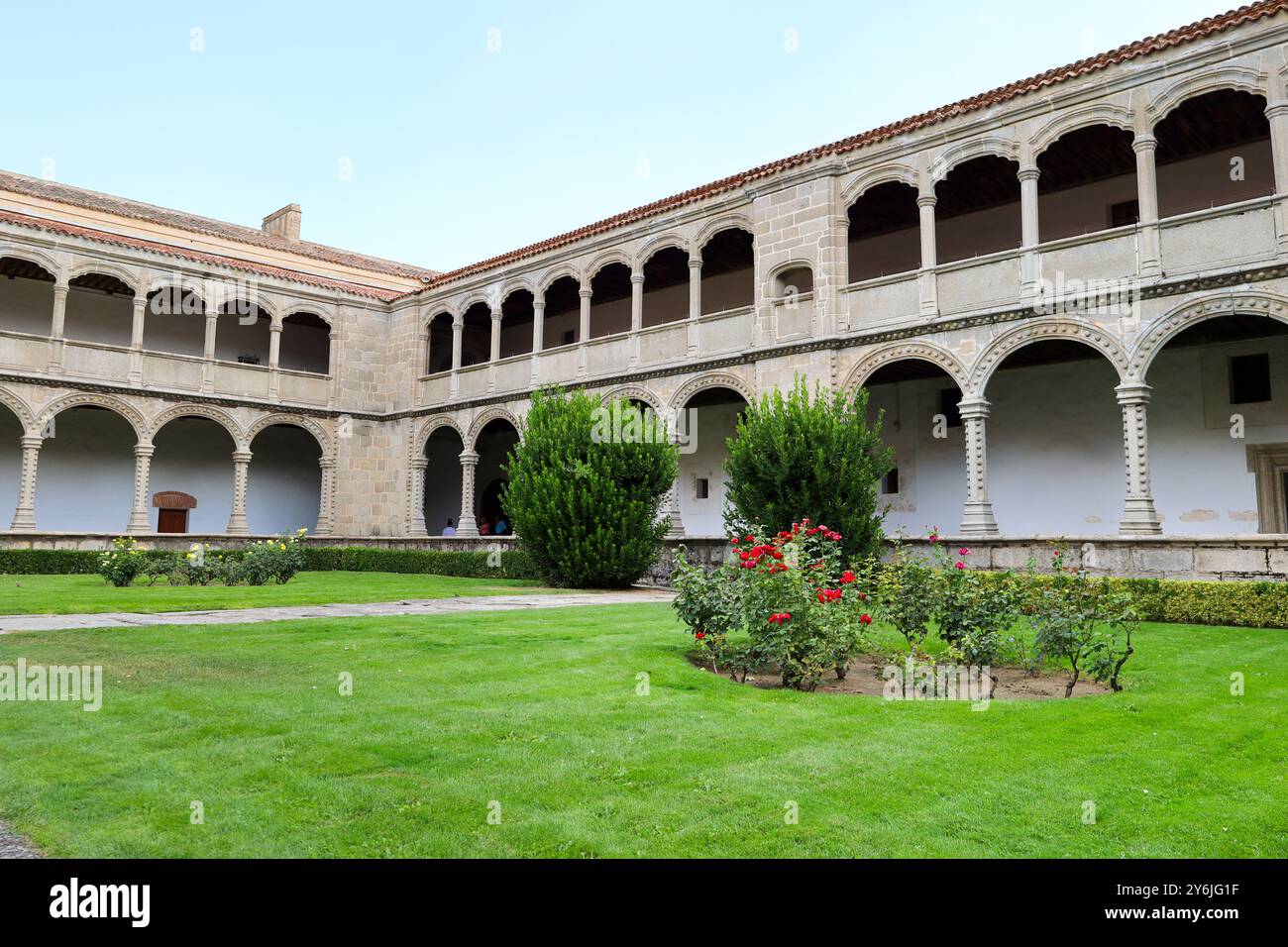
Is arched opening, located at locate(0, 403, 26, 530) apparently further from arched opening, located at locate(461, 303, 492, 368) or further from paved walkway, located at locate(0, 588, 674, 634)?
paved walkway, located at locate(0, 588, 674, 634)

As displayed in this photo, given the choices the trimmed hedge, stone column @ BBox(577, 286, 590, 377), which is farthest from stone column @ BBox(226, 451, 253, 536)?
stone column @ BBox(577, 286, 590, 377)

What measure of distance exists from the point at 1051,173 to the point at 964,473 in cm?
598

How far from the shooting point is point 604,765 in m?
4.20

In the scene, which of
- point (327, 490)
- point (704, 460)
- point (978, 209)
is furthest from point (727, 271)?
point (327, 490)

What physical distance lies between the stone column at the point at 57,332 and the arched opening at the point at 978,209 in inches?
805

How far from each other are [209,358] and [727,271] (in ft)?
46.4

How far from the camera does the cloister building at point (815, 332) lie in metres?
13.9

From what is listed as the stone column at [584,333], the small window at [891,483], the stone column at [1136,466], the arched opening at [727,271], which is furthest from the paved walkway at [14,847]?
the stone column at [584,333]

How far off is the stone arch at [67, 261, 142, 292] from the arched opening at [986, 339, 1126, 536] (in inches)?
825

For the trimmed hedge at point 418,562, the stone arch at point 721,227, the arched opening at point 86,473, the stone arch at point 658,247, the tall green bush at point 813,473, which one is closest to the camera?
the tall green bush at point 813,473

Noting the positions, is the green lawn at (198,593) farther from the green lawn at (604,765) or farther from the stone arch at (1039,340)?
the stone arch at (1039,340)

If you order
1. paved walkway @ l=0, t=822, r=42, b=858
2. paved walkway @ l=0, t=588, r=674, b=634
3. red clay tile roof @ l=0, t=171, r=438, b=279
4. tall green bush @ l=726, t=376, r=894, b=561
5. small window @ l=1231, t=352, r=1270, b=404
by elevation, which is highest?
red clay tile roof @ l=0, t=171, r=438, b=279

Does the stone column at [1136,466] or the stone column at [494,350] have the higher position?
the stone column at [494,350]

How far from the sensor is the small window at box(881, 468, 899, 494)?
19.5 metres
